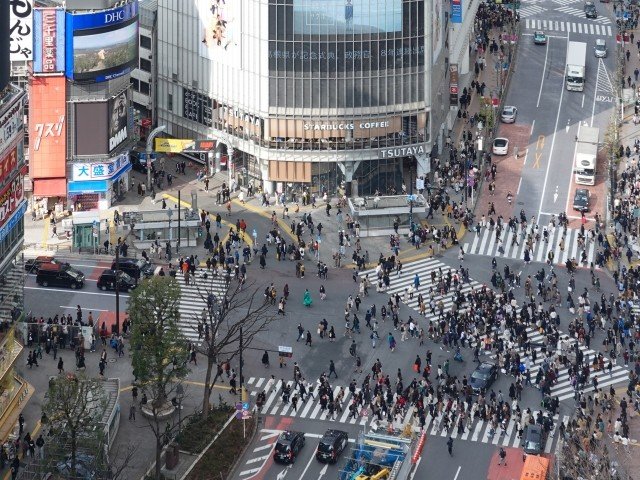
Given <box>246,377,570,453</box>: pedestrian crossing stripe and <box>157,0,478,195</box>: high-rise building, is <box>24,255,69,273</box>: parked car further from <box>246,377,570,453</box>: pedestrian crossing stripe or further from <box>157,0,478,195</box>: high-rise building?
<box>157,0,478,195</box>: high-rise building

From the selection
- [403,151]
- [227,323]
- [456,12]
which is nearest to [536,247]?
[403,151]

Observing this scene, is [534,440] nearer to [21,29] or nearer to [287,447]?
[287,447]

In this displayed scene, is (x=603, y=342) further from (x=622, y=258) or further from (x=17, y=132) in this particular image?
(x=17, y=132)

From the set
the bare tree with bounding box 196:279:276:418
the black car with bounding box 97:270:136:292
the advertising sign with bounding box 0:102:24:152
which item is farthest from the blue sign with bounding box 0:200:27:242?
the black car with bounding box 97:270:136:292

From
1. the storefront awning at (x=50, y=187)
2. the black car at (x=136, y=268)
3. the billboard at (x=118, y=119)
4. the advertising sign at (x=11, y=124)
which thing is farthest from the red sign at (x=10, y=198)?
the billboard at (x=118, y=119)

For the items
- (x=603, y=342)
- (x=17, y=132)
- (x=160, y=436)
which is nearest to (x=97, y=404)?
(x=160, y=436)
